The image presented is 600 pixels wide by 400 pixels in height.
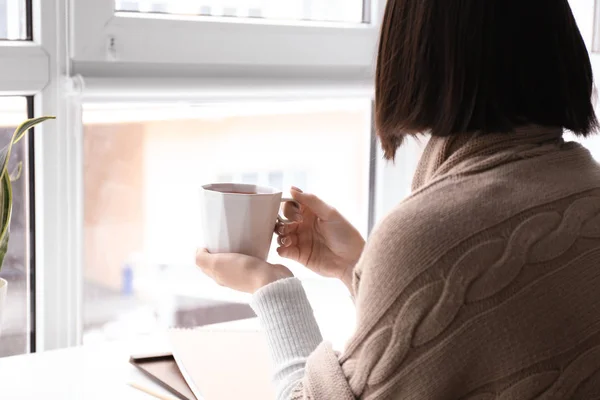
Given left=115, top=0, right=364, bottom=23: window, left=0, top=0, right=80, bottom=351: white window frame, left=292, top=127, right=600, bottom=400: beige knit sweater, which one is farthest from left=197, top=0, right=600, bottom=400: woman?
left=115, top=0, right=364, bottom=23: window

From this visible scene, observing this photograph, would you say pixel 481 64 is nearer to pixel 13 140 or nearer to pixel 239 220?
pixel 239 220

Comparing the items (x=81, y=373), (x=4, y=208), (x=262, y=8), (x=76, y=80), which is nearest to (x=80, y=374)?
(x=81, y=373)

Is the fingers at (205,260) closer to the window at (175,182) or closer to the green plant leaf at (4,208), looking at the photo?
the green plant leaf at (4,208)

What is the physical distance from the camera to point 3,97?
132 cm

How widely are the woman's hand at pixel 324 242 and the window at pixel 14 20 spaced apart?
0.53m

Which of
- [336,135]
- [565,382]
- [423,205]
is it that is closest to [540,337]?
[565,382]

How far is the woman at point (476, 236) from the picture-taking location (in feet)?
2.57

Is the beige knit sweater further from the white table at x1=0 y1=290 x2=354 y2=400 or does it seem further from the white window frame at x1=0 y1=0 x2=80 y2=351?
the white window frame at x1=0 y1=0 x2=80 y2=351

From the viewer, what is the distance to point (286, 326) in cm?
95

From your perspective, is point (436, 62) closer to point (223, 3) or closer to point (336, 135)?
point (223, 3)

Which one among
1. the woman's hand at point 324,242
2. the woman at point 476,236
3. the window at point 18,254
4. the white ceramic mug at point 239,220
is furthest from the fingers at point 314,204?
the window at point 18,254

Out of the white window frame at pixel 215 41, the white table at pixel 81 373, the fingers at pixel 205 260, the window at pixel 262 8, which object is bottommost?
the white table at pixel 81 373

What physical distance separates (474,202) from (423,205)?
48 millimetres

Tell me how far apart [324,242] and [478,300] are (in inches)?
18.6
